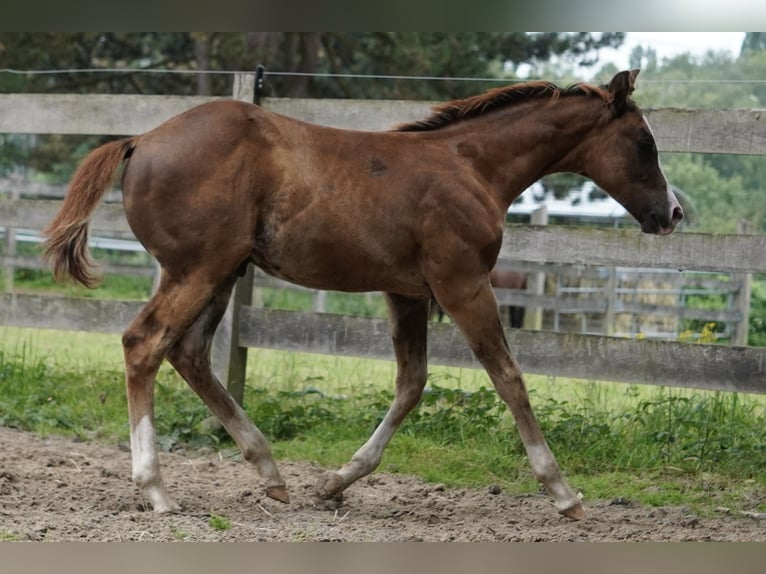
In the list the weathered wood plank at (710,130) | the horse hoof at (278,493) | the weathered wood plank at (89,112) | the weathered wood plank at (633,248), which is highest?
the weathered wood plank at (710,130)

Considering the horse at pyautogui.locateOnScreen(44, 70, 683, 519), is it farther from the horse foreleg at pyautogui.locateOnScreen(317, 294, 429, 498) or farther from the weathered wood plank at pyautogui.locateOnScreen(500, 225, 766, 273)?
the weathered wood plank at pyautogui.locateOnScreen(500, 225, 766, 273)

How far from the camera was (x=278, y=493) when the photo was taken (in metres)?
4.69

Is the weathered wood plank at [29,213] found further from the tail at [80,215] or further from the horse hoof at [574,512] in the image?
the horse hoof at [574,512]

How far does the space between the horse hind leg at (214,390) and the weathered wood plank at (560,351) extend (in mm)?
1328

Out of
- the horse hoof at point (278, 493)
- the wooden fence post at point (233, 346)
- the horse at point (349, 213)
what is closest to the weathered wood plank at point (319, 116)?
the wooden fence post at point (233, 346)

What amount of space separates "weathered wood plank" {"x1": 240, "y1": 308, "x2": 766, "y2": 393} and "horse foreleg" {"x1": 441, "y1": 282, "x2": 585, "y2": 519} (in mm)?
1136

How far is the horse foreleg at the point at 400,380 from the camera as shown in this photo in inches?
188

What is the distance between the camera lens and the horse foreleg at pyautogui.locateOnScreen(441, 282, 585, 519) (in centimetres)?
449

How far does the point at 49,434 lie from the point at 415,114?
291cm

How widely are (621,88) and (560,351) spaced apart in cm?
162

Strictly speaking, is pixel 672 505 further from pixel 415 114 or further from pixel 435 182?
pixel 415 114

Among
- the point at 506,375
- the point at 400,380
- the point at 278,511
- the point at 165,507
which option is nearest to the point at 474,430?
the point at 400,380

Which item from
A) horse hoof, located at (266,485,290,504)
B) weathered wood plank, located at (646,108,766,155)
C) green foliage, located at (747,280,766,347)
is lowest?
green foliage, located at (747,280,766,347)

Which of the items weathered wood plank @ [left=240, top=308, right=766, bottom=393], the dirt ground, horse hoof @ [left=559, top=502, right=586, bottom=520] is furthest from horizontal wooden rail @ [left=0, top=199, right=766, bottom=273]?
horse hoof @ [left=559, top=502, right=586, bottom=520]
